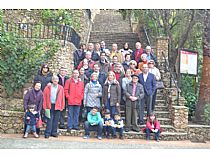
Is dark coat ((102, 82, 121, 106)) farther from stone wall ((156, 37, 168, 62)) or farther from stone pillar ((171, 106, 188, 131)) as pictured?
stone wall ((156, 37, 168, 62))

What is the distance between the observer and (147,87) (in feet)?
24.2

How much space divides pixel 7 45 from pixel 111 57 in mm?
2210

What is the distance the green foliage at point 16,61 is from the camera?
7855 millimetres

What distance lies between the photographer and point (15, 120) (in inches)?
282

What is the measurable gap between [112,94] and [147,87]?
29.3 inches

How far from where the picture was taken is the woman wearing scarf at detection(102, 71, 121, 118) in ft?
23.3

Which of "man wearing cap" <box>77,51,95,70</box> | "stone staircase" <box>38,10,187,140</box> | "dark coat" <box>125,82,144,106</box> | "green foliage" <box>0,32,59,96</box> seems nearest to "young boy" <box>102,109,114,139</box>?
"stone staircase" <box>38,10,187,140</box>

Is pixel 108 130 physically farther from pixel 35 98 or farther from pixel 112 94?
pixel 35 98

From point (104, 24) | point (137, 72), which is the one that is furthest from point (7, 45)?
point (104, 24)

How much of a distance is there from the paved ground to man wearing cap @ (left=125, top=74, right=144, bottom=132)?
1.18 ft

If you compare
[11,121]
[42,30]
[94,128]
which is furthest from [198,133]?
[42,30]

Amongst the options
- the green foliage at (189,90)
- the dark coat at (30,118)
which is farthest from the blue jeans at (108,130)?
the green foliage at (189,90)

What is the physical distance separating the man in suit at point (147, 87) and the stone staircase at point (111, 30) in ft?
11.7

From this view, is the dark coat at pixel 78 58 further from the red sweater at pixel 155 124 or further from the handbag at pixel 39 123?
the red sweater at pixel 155 124
